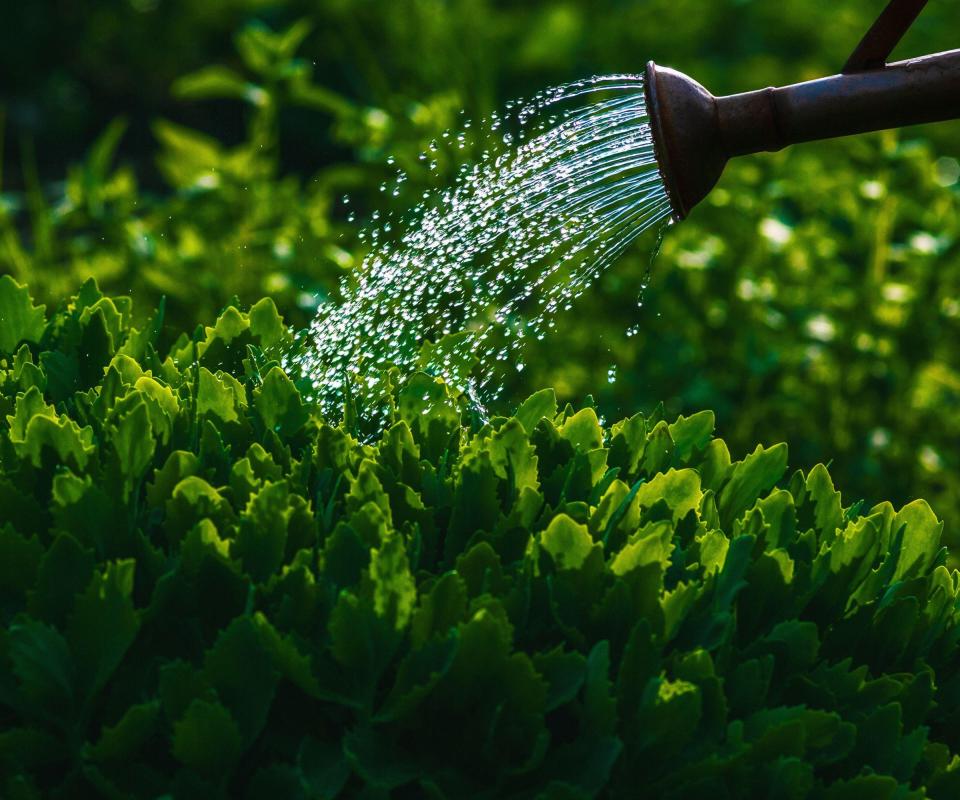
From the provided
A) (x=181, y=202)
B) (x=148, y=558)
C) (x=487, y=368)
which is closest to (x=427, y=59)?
(x=181, y=202)

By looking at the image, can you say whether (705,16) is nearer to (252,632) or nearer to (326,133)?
(326,133)

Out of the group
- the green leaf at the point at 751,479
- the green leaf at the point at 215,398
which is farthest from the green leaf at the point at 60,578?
the green leaf at the point at 751,479

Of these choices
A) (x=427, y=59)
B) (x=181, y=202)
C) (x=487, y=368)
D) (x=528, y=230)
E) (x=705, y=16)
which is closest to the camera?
(x=528, y=230)

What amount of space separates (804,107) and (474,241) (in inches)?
38.2

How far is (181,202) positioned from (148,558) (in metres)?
2.72

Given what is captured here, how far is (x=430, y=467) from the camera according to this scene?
83.9 inches

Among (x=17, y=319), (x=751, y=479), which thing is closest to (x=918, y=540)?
(x=751, y=479)

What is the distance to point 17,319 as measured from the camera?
2.56 metres

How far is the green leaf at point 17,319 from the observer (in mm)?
2551

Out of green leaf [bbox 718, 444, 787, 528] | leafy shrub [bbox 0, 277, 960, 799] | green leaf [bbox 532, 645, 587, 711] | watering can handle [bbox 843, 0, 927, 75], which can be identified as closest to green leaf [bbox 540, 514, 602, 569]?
leafy shrub [bbox 0, 277, 960, 799]

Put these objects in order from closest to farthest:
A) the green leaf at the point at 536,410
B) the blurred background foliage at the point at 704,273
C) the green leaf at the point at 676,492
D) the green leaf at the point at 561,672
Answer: the green leaf at the point at 561,672 → the green leaf at the point at 676,492 → the green leaf at the point at 536,410 → the blurred background foliage at the point at 704,273

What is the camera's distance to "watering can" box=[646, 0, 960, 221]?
2107mm

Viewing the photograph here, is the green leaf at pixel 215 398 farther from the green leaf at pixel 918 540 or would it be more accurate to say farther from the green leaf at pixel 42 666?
the green leaf at pixel 918 540

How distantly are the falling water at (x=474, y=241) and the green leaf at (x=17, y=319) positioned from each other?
48 cm
